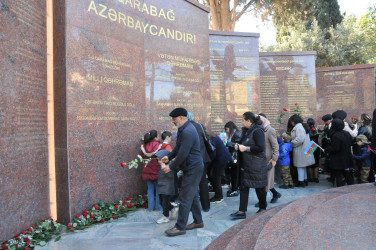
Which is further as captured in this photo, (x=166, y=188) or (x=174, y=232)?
(x=166, y=188)

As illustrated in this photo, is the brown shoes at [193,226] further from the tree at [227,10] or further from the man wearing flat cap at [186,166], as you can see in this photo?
the tree at [227,10]

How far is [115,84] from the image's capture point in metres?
5.71

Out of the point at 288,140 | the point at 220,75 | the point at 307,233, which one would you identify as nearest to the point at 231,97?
the point at 220,75

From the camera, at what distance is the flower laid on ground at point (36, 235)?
3.84 m

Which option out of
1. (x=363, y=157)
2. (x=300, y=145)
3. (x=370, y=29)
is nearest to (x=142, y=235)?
(x=300, y=145)

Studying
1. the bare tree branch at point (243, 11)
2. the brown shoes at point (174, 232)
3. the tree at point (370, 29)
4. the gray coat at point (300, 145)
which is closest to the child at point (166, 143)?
the brown shoes at point (174, 232)

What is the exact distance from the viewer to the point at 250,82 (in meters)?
9.48

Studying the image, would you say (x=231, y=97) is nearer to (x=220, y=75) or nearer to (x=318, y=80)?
(x=220, y=75)

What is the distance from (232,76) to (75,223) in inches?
251

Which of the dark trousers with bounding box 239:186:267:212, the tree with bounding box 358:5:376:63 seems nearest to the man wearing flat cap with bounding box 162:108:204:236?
the dark trousers with bounding box 239:186:267:212

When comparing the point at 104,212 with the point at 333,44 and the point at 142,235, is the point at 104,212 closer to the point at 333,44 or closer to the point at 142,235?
the point at 142,235

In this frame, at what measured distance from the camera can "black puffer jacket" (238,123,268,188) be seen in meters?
4.62

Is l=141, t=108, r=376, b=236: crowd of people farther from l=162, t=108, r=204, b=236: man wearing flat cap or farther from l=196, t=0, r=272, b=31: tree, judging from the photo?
l=196, t=0, r=272, b=31: tree

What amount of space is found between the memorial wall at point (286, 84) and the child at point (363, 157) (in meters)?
3.69
